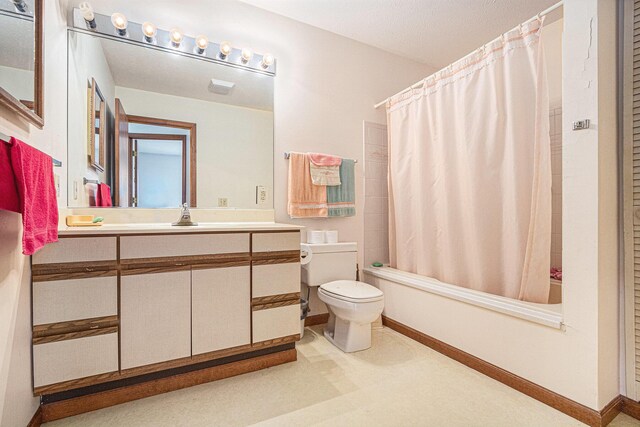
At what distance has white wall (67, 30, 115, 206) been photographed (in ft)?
5.83

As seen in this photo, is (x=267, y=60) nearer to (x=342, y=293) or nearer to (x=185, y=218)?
(x=185, y=218)

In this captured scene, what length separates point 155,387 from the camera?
5.25ft

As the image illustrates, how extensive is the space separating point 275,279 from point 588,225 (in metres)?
1.62

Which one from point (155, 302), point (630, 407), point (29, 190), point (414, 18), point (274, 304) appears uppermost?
point (414, 18)

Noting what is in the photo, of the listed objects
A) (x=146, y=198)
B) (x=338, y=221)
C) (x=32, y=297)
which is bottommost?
(x=32, y=297)

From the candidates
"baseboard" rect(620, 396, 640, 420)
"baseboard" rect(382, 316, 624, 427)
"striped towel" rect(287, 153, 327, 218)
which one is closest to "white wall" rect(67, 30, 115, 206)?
"striped towel" rect(287, 153, 327, 218)

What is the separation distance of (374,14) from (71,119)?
228 centimetres

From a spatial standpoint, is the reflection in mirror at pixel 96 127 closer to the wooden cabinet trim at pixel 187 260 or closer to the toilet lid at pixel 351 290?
the wooden cabinet trim at pixel 187 260

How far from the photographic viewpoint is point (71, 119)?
5.83ft

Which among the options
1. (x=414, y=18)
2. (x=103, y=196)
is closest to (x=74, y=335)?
(x=103, y=196)

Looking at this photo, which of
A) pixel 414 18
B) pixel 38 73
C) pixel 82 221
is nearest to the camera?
pixel 38 73

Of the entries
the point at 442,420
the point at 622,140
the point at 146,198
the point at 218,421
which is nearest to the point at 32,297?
the point at 146,198

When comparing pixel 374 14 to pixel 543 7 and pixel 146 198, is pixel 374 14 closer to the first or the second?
pixel 543 7

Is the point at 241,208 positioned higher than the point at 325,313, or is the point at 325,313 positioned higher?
the point at 241,208
